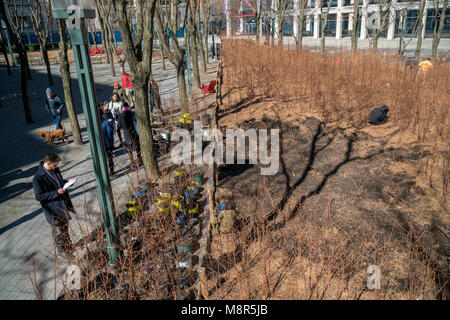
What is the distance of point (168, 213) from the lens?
17.4 ft

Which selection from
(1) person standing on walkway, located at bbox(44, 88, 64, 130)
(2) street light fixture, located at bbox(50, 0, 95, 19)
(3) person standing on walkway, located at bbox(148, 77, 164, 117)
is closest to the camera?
(2) street light fixture, located at bbox(50, 0, 95, 19)

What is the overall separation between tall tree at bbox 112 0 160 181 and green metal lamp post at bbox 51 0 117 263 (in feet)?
6.94

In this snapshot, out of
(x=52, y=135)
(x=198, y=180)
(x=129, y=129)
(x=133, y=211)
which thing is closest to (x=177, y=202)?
(x=133, y=211)

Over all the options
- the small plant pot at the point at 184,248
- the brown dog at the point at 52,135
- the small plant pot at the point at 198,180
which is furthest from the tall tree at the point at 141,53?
the brown dog at the point at 52,135

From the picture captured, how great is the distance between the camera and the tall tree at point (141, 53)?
19.1ft

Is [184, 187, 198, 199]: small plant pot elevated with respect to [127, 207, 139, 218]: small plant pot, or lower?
elevated

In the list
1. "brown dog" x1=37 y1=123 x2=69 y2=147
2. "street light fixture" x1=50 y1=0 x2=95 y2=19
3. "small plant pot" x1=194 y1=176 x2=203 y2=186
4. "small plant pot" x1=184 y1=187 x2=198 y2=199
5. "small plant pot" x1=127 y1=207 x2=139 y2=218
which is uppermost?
"street light fixture" x1=50 y1=0 x2=95 y2=19

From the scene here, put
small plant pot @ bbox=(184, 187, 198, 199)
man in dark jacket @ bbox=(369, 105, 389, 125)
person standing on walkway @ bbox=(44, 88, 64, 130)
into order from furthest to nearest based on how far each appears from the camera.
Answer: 1. man in dark jacket @ bbox=(369, 105, 389, 125)
2. person standing on walkway @ bbox=(44, 88, 64, 130)
3. small plant pot @ bbox=(184, 187, 198, 199)

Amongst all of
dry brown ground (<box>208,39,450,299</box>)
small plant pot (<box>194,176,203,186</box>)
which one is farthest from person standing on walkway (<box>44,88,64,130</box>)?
small plant pot (<box>194,176,203,186</box>)

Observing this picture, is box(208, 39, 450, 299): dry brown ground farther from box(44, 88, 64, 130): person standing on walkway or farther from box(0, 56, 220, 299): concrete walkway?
box(44, 88, 64, 130): person standing on walkway

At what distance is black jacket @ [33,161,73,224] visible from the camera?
4484 millimetres

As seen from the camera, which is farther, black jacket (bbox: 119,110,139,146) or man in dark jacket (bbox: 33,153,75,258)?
black jacket (bbox: 119,110,139,146)

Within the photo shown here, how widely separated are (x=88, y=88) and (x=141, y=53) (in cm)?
263

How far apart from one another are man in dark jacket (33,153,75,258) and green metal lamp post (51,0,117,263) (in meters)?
0.63
